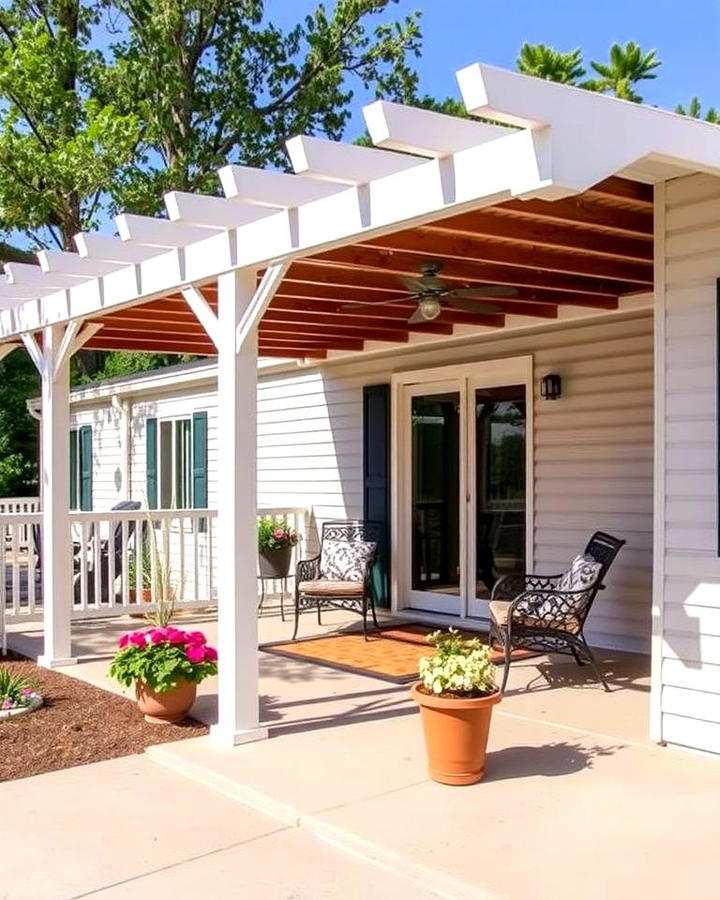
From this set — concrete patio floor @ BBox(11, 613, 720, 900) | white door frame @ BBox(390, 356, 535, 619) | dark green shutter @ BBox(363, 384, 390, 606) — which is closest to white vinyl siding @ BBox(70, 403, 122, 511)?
dark green shutter @ BBox(363, 384, 390, 606)

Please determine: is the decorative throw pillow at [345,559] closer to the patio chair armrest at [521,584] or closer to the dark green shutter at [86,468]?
the patio chair armrest at [521,584]

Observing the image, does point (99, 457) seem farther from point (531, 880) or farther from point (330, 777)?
point (531, 880)

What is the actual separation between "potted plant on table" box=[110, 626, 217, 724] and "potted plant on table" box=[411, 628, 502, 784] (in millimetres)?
1339

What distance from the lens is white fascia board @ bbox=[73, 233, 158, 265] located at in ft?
16.5

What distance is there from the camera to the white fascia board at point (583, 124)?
9.05 feet

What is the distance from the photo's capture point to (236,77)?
56.1 ft

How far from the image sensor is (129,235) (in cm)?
466

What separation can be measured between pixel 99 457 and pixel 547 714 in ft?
29.5

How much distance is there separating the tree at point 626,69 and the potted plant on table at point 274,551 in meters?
11.0

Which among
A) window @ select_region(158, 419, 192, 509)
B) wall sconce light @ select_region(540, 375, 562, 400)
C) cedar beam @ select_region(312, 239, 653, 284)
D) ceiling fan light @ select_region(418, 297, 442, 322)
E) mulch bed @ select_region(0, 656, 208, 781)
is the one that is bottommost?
mulch bed @ select_region(0, 656, 208, 781)

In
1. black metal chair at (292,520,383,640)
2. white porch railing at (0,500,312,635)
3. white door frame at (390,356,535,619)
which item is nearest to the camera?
white door frame at (390,356,535,619)

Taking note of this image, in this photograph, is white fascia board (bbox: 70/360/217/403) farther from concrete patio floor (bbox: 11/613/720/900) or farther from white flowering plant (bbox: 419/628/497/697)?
white flowering plant (bbox: 419/628/497/697)

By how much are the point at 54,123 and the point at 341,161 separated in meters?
13.5

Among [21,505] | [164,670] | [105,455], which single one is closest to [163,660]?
[164,670]
